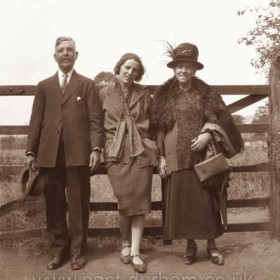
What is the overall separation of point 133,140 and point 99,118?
0.41 meters

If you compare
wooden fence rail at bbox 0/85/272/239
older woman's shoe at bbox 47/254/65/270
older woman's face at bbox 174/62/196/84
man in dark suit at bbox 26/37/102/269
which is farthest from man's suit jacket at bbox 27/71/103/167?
older woman's shoe at bbox 47/254/65/270

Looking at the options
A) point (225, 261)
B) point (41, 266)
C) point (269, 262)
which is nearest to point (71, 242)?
point (41, 266)

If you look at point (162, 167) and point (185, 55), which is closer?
point (185, 55)

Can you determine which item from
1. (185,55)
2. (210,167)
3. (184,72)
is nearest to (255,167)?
(210,167)

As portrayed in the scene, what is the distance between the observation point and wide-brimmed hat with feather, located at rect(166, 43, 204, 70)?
4.33 m

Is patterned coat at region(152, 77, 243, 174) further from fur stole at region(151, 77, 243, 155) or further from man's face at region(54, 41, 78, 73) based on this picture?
man's face at region(54, 41, 78, 73)

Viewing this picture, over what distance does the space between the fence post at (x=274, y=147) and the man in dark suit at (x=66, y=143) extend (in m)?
2.08

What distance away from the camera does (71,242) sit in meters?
4.43

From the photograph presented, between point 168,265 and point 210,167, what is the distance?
3.74ft

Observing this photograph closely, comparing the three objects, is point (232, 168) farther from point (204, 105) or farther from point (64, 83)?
point (64, 83)

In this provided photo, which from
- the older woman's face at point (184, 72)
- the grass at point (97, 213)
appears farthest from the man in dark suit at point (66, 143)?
the older woman's face at point (184, 72)

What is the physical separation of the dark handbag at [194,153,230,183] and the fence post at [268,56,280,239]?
97 centimetres

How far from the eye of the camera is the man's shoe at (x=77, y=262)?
14.0ft

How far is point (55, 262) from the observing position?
4328mm
